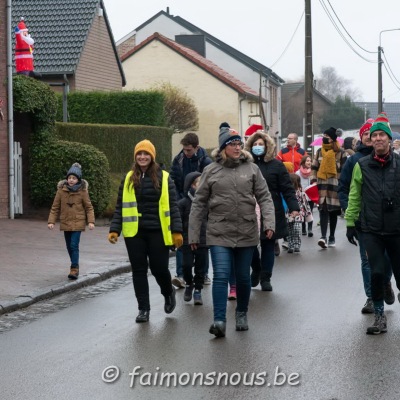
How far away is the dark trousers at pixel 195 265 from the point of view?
1082cm

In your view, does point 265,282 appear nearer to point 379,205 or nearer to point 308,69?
point 379,205

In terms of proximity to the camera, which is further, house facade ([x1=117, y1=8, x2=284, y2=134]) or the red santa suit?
house facade ([x1=117, y1=8, x2=284, y2=134])

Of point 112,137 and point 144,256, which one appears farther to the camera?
point 112,137

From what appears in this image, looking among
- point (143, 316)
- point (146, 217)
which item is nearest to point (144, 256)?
point (146, 217)

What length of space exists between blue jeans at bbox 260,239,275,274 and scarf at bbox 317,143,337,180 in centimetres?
574

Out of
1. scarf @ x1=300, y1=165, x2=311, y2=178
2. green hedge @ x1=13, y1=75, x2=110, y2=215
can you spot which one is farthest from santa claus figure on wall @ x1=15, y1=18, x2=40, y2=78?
scarf @ x1=300, y1=165, x2=311, y2=178

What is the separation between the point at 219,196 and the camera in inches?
347

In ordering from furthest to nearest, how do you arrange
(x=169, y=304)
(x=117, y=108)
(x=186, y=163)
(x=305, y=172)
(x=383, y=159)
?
(x=117, y=108)
(x=305, y=172)
(x=186, y=163)
(x=169, y=304)
(x=383, y=159)

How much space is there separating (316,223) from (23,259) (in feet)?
33.0

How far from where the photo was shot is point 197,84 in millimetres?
52312

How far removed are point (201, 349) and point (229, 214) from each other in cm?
128

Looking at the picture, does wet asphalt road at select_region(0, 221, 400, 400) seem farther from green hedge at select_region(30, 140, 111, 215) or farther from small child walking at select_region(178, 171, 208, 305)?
green hedge at select_region(30, 140, 111, 215)

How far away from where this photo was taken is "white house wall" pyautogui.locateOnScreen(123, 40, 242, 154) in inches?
2056

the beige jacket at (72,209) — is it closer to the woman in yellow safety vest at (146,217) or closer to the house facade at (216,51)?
the woman in yellow safety vest at (146,217)
